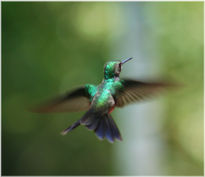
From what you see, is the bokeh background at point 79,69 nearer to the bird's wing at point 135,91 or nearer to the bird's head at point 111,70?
the bird's wing at point 135,91

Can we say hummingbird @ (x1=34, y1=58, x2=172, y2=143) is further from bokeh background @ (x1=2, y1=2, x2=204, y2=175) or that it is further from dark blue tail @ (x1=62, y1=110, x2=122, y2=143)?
bokeh background @ (x1=2, y1=2, x2=204, y2=175)

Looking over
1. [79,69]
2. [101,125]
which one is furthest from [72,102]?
[79,69]

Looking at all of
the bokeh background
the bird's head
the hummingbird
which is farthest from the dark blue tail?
the bokeh background

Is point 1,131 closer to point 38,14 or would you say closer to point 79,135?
point 79,135

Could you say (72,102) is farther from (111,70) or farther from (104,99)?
(111,70)

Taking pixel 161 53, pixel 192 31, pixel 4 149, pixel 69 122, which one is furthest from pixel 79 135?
pixel 192 31

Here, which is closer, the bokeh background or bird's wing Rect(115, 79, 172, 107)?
bird's wing Rect(115, 79, 172, 107)
